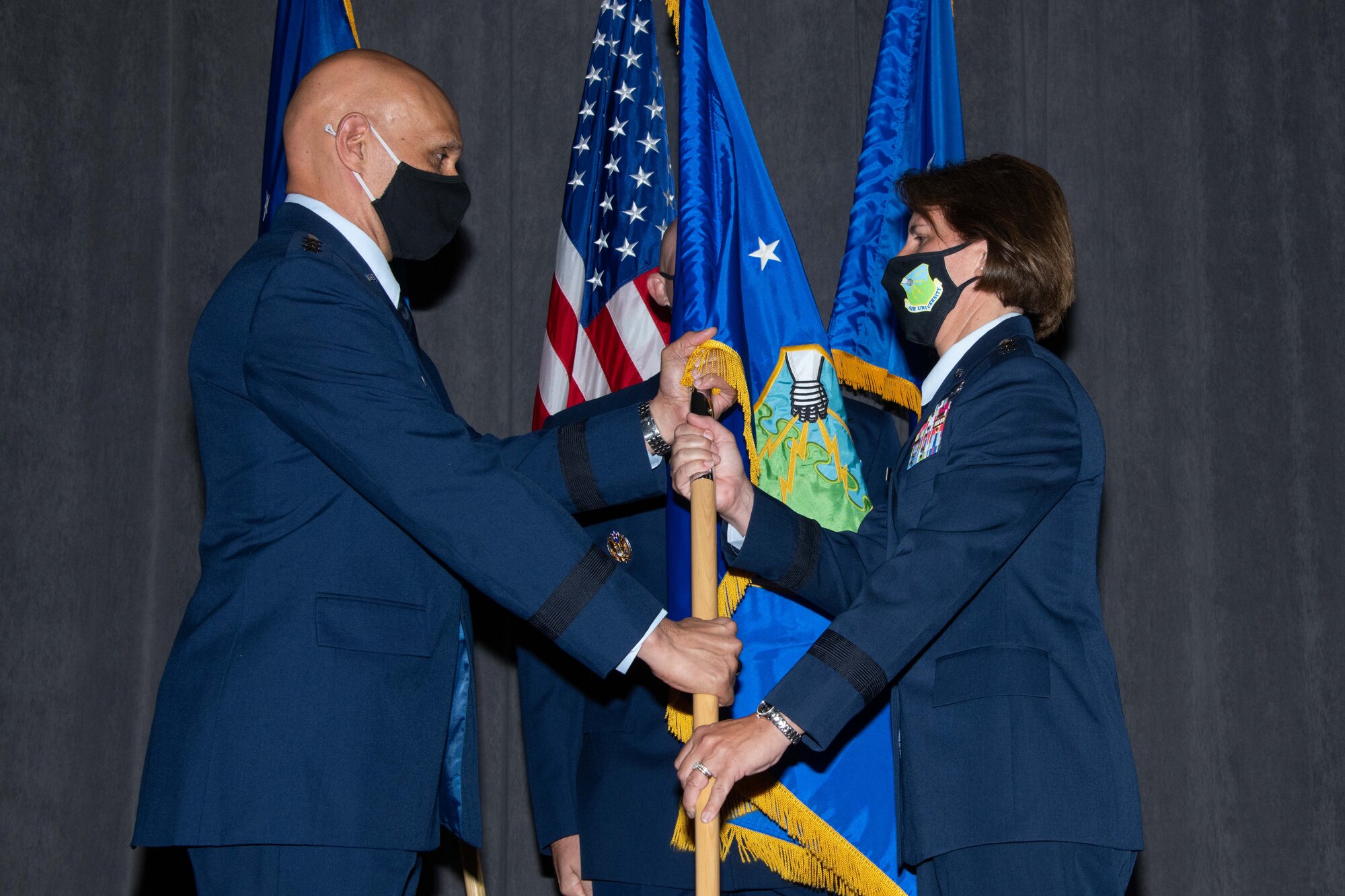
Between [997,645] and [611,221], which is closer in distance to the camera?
[997,645]

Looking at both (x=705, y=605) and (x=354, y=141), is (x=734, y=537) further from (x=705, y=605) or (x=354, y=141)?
(x=354, y=141)

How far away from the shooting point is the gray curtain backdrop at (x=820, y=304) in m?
3.44

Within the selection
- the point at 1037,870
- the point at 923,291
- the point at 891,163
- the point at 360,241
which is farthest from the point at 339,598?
the point at 891,163

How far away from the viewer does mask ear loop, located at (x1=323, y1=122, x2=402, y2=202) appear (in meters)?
2.21

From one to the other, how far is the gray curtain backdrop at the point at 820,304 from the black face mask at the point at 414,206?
1458mm

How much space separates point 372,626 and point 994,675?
965 mm

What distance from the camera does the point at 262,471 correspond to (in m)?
1.88

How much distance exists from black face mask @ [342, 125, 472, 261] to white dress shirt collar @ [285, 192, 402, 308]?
0.22 ft

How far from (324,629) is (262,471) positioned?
29 centimetres

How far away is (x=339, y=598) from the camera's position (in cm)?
180

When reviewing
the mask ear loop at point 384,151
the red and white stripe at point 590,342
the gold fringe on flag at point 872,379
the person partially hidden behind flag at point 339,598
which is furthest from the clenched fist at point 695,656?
the red and white stripe at point 590,342

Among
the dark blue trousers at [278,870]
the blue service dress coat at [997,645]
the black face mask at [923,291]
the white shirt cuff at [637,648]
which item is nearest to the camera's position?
the dark blue trousers at [278,870]

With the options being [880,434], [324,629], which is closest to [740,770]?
[324,629]

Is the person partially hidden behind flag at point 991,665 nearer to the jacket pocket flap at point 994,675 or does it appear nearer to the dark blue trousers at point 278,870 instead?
the jacket pocket flap at point 994,675
